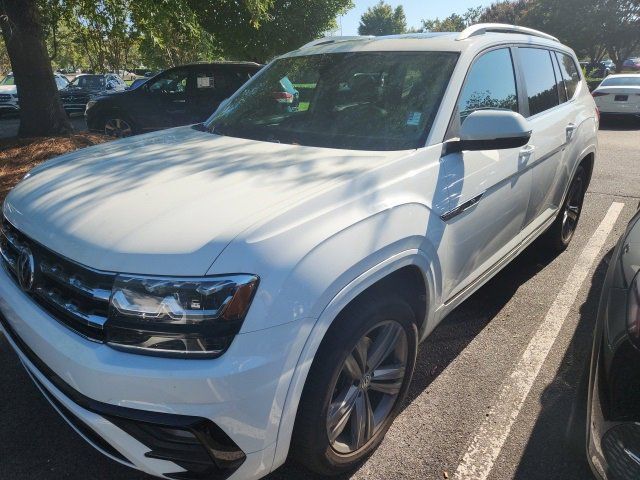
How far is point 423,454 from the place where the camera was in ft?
7.61

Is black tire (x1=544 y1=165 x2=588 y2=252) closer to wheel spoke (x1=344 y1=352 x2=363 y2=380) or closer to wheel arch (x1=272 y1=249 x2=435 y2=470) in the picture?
wheel arch (x1=272 y1=249 x2=435 y2=470)

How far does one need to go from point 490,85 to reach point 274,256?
6.70 feet

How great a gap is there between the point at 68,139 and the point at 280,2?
15884 millimetres

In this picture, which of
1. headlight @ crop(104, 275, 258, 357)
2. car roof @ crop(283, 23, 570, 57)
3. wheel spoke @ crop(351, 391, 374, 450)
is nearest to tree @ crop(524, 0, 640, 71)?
car roof @ crop(283, 23, 570, 57)

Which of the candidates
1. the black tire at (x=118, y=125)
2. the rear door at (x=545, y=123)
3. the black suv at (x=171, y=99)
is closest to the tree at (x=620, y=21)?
the black suv at (x=171, y=99)

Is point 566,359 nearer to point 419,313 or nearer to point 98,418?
point 419,313

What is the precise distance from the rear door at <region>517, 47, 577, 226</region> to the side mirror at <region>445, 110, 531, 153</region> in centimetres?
82

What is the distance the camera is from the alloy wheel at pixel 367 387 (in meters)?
2.03

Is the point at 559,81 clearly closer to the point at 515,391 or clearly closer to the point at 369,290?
the point at 515,391

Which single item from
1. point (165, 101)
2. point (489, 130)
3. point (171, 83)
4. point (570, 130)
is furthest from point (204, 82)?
point (489, 130)

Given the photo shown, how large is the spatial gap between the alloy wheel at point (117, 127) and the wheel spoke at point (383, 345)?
9.39 meters

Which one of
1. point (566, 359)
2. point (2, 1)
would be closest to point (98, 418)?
point (566, 359)

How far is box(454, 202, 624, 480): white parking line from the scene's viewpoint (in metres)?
2.27

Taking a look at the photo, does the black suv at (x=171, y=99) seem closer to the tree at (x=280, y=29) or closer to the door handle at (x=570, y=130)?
the door handle at (x=570, y=130)
